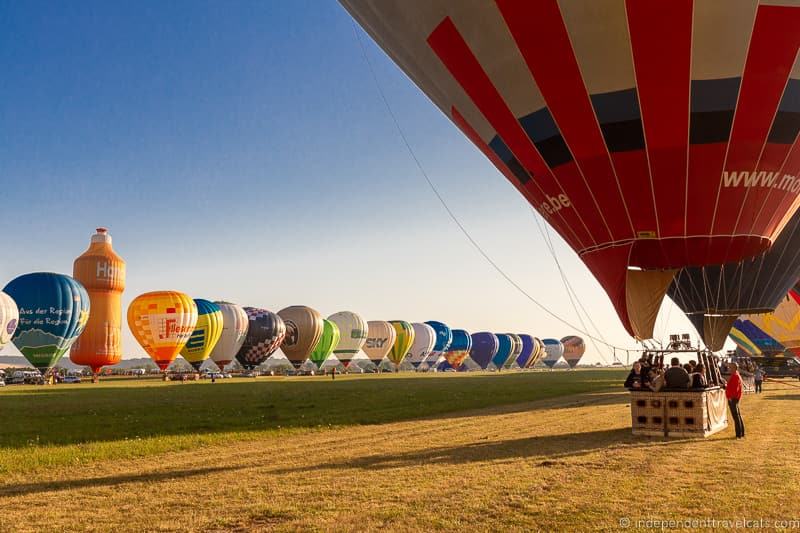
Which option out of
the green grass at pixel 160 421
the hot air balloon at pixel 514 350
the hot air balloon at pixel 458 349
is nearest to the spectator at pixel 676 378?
the green grass at pixel 160 421

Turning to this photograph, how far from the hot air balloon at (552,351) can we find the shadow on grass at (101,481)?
462 feet

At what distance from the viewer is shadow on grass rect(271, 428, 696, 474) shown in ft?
33.6

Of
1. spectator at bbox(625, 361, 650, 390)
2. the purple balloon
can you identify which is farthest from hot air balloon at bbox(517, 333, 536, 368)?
spectator at bbox(625, 361, 650, 390)

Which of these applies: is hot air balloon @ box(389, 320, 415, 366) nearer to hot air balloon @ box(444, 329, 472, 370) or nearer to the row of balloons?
the row of balloons

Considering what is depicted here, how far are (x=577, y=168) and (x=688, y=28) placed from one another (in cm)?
349

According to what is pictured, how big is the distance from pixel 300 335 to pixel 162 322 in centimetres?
2277

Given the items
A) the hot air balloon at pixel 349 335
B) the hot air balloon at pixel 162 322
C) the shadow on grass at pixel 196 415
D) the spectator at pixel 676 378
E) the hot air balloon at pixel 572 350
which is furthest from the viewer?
the hot air balloon at pixel 572 350

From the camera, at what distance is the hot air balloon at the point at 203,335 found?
57.4 meters

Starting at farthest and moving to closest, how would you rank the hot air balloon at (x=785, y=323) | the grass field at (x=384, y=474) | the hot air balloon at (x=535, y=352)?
1. the hot air balloon at (x=535, y=352)
2. the hot air balloon at (x=785, y=323)
3. the grass field at (x=384, y=474)

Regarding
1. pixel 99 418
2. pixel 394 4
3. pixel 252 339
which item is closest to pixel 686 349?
pixel 394 4

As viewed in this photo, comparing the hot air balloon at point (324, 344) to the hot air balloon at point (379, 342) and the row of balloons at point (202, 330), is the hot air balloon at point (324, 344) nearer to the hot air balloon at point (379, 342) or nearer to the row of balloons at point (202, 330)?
the row of balloons at point (202, 330)

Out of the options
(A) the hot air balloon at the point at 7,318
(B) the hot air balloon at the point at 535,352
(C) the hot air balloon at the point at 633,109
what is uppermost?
(C) the hot air balloon at the point at 633,109

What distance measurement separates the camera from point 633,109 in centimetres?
1312

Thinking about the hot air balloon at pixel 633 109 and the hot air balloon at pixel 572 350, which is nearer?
the hot air balloon at pixel 633 109
